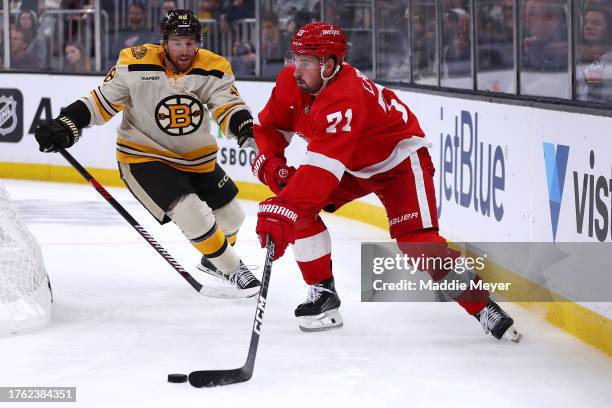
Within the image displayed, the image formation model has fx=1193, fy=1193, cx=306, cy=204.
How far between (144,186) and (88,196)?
12.2 ft

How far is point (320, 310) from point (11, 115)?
5.67 meters

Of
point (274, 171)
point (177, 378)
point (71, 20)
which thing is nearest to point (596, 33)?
point (274, 171)

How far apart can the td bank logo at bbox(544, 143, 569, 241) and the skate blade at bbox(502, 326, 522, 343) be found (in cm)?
40

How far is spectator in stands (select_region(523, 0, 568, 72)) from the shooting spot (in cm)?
447

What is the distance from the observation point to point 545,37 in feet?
15.4

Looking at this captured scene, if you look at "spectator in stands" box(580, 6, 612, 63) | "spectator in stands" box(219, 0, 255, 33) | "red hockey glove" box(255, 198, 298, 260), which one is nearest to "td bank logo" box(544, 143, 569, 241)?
"spectator in stands" box(580, 6, 612, 63)

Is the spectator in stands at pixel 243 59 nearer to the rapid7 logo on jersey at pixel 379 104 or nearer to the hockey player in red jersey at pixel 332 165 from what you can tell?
the hockey player in red jersey at pixel 332 165

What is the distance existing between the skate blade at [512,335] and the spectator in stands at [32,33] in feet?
20.8

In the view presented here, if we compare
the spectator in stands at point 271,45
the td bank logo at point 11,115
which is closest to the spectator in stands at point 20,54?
the td bank logo at point 11,115

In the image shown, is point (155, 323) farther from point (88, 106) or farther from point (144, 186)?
point (88, 106)

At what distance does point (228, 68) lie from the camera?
4.64 meters

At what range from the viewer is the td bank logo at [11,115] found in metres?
9.05

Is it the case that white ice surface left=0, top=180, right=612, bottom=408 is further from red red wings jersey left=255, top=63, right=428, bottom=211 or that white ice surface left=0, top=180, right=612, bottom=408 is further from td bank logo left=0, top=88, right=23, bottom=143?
td bank logo left=0, top=88, right=23, bottom=143

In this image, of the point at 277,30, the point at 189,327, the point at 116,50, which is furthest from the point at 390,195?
the point at 116,50
